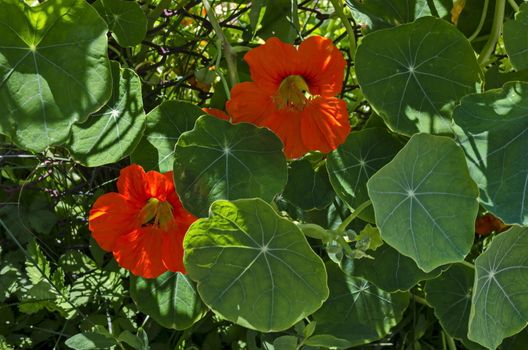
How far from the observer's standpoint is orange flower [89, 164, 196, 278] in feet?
3.85

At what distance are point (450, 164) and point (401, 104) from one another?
5.8 inches

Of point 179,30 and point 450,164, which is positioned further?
point 179,30

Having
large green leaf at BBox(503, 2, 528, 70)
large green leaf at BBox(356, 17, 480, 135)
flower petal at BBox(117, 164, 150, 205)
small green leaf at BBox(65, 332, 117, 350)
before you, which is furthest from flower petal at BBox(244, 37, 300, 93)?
small green leaf at BBox(65, 332, 117, 350)

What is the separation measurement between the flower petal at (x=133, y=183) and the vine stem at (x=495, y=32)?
0.64 m

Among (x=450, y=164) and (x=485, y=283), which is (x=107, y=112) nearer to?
(x=450, y=164)

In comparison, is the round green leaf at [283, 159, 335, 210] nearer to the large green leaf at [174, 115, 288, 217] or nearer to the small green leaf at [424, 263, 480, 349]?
the large green leaf at [174, 115, 288, 217]

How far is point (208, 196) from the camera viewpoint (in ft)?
3.76


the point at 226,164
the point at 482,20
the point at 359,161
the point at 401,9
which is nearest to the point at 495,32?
the point at 482,20

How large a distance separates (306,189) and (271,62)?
0.28 metres

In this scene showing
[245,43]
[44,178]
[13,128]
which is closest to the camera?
[13,128]

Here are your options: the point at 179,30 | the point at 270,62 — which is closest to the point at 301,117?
the point at 270,62

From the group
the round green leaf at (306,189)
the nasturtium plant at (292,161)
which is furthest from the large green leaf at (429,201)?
the round green leaf at (306,189)

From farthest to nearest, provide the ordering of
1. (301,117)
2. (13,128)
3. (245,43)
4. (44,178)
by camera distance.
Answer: (44,178)
(245,43)
(301,117)
(13,128)

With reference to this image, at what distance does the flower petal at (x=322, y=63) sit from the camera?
3.75 feet
